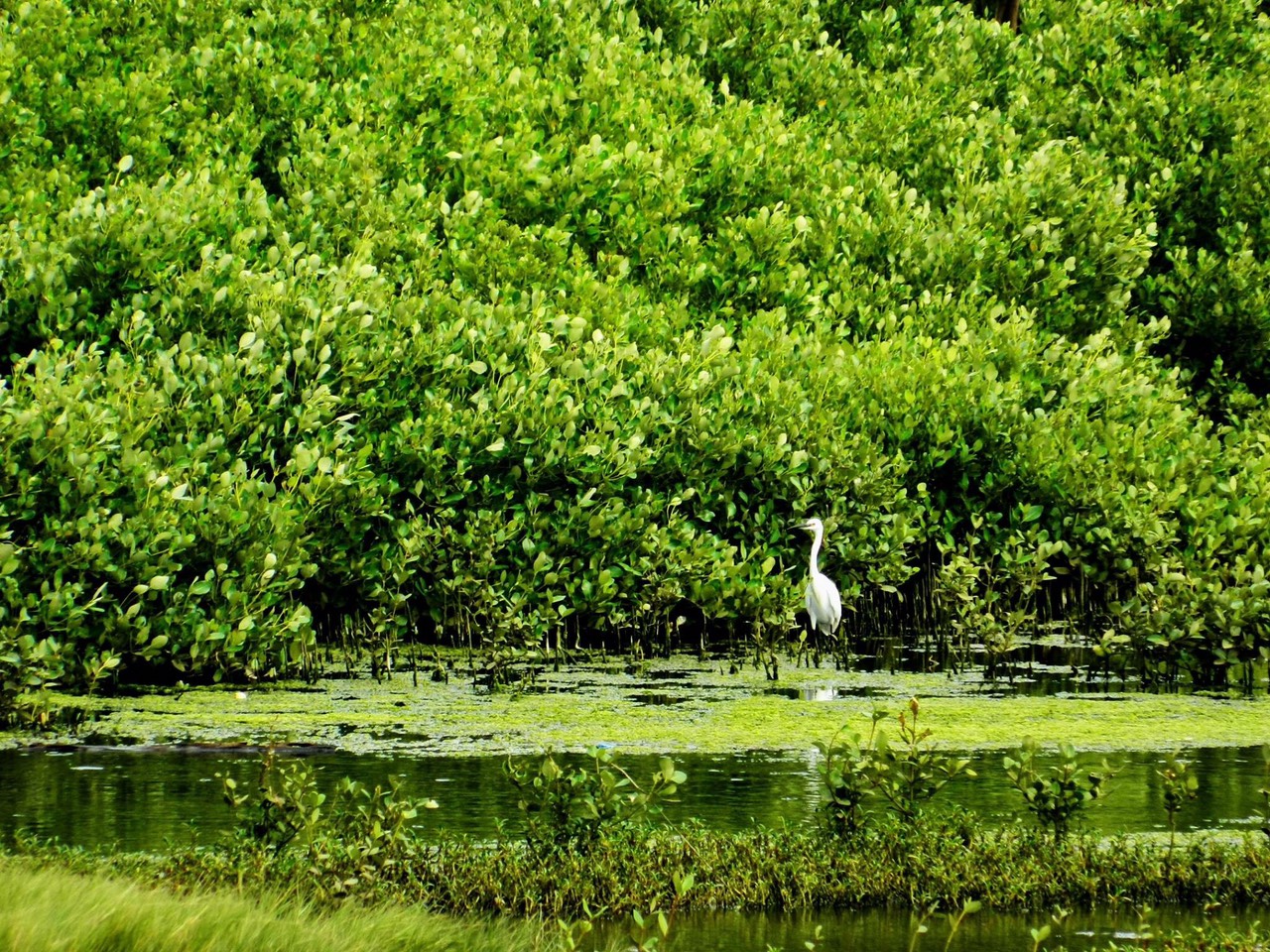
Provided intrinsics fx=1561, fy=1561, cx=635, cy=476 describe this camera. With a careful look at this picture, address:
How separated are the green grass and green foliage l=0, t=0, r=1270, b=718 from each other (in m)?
5.77

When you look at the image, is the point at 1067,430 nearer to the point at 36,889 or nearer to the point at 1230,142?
the point at 1230,142

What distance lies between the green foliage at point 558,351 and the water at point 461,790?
1979 mm

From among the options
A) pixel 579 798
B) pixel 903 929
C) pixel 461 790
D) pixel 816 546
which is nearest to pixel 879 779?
pixel 903 929

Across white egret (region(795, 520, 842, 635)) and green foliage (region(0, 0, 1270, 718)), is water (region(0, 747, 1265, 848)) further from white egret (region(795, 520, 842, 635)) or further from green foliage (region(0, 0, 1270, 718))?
white egret (region(795, 520, 842, 635))

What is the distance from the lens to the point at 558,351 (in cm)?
1474

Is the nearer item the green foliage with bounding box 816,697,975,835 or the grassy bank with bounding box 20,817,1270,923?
the grassy bank with bounding box 20,817,1270,923

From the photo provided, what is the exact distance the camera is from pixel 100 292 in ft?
44.7

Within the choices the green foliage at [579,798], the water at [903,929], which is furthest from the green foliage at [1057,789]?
the green foliage at [579,798]

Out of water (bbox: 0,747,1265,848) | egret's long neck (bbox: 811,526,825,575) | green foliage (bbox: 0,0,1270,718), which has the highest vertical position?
green foliage (bbox: 0,0,1270,718)

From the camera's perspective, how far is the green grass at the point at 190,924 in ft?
15.8

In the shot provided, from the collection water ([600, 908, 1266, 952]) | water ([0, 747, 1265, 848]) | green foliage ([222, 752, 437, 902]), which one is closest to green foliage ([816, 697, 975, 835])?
water ([0, 747, 1265, 848])

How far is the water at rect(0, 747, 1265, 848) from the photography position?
7914 mm

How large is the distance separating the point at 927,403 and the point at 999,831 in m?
8.93

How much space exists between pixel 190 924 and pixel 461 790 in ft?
12.4
